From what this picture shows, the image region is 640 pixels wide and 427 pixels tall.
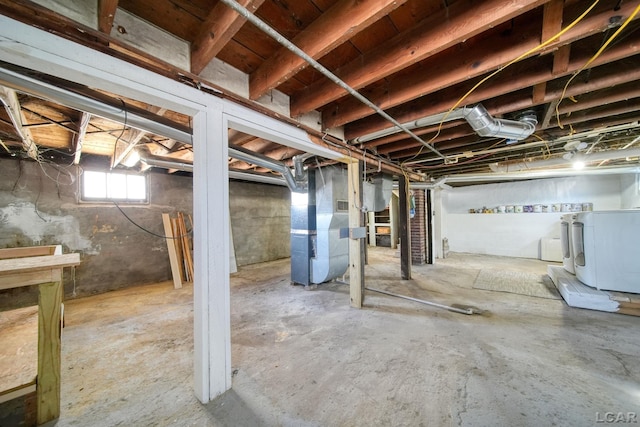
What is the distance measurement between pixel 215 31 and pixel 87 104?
0.95m

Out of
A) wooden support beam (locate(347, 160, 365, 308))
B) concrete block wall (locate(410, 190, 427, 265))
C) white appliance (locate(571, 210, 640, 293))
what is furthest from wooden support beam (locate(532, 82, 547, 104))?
concrete block wall (locate(410, 190, 427, 265))

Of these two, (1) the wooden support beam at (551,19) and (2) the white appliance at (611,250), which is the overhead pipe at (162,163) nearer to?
(1) the wooden support beam at (551,19)

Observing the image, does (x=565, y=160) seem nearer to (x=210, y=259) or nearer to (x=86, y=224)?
(x=210, y=259)

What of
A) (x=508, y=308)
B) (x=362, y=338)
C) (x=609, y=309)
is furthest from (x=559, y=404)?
(x=609, y=309)

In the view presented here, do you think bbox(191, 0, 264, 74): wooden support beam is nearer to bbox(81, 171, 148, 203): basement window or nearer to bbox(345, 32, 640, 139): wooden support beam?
bbox(345, 32, 640, 139): wooden support beam

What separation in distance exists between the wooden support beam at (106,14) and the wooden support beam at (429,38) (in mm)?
1182

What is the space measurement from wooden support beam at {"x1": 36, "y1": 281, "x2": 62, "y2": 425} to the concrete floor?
0.37ft

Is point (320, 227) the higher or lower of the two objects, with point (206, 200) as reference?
lower

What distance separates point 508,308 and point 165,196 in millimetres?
5744

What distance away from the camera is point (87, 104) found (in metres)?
1.36

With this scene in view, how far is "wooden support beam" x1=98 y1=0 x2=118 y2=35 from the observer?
2.95 feet

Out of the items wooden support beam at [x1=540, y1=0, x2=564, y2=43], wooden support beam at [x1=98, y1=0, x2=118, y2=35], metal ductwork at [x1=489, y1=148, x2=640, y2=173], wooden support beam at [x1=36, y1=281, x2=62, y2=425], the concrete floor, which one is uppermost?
wooden support beam at [x1=540, y1=0, x2=564, y2=43]

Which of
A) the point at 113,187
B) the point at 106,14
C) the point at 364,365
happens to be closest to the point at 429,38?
the point at 106,14

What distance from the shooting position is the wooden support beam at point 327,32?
3.34 ft
